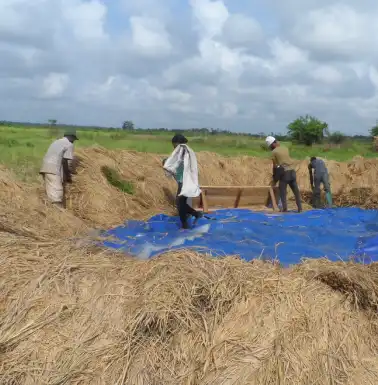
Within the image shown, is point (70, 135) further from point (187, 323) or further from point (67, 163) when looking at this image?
point (187, 323)

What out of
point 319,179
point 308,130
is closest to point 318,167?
point 319,179

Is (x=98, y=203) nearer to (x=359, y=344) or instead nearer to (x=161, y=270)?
(x=161, y=270)

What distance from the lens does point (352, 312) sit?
380 cm

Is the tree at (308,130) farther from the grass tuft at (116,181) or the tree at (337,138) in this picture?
the grass tuft at (116,181)

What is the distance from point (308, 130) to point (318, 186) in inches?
1321

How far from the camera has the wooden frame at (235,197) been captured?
978cm

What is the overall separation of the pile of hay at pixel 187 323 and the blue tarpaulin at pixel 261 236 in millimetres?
1022

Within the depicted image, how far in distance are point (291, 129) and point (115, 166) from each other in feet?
120

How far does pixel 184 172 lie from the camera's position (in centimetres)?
762

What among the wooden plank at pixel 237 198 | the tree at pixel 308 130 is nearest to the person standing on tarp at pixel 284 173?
the wooden plank at pixel 237 198

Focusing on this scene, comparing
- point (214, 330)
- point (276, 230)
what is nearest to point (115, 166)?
point (276, 230)

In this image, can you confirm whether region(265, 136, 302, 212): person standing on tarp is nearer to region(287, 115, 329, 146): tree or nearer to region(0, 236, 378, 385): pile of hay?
region(0, 236, 378, 385): pile of hay

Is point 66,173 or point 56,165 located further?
point 66,173

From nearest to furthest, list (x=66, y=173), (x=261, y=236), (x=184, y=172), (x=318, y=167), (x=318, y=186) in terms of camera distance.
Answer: (x=261, y=236) < (x=184, y=172) < (x=66, y=173) < (x=318, y=167) < (x=318, y=186)
